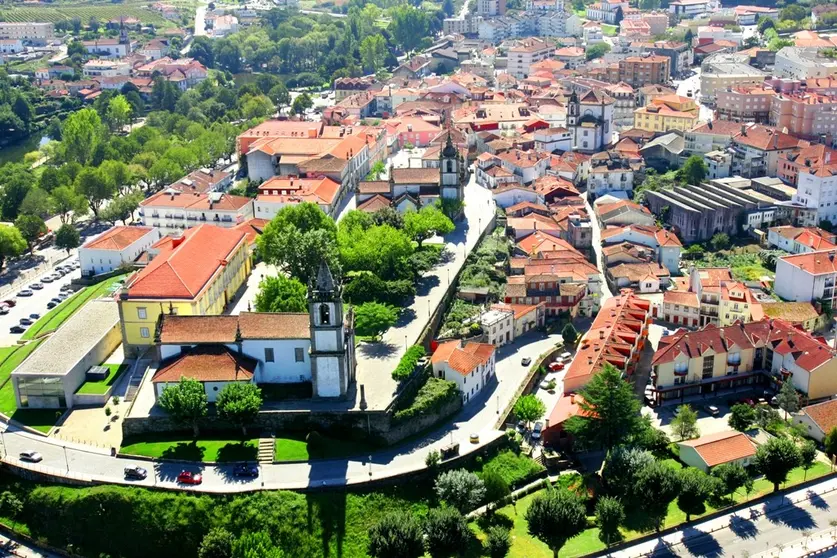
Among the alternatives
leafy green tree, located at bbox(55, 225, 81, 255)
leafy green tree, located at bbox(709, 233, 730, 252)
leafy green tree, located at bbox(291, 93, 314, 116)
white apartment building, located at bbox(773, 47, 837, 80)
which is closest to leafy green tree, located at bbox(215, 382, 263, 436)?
leafy green tree, located at bbox(55, 225, 81, 255)

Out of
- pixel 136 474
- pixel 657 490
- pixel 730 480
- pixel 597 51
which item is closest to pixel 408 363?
pixel 657 490

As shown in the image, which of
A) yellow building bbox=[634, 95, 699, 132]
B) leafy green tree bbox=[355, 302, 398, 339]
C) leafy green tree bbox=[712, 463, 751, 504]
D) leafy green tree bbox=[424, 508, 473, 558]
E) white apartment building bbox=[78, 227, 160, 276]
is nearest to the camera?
leafy green tree bbox=[424, 508, 473, 558]

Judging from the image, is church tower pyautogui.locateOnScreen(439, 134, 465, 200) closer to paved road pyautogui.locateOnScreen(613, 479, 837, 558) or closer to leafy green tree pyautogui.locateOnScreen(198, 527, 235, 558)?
paved road pyautogui.locateOnScreen(613, 479, 837, 558)

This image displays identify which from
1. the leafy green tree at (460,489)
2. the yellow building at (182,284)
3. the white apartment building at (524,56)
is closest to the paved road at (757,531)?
the leafy green tree at (460,489)

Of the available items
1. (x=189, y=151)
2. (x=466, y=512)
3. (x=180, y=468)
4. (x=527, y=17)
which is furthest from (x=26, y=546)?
(x=527, y=17)

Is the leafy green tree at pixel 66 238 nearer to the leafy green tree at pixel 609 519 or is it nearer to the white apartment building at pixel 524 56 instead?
the leafy green tree at pixel 609 519

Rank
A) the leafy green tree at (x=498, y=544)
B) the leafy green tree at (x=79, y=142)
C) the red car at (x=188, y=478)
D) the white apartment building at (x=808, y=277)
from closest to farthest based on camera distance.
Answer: the leafy green tree at (x=498, y=544)
the red car at (x=188, y=478)
the white apartment building at (x=808, y=277)
the leafy green tree at (x=79, y=142)
